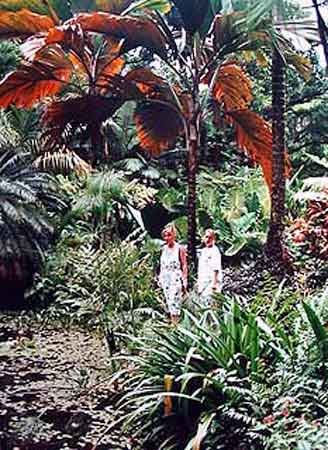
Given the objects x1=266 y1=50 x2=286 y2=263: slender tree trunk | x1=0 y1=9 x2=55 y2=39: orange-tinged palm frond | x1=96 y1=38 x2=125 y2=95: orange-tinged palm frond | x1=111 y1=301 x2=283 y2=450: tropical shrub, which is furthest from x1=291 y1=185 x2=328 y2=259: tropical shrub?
x1=111 y1=301 x2=283 y2=450: tropical shrub

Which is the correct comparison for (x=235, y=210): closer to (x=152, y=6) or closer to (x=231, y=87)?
(x=231, y=87)

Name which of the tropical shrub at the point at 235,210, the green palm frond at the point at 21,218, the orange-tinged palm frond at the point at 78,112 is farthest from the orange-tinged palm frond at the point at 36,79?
the tropical shrub at the point at 235,210

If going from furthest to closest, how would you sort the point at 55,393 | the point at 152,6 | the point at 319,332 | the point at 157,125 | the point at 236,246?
the point at 236,246
the point at 157,125
the point at 152,6
the point at 55,393
the point at 319,332

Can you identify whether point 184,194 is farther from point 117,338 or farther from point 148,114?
point 117,338

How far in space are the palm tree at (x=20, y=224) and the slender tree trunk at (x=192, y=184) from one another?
223cm

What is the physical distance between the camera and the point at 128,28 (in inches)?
319

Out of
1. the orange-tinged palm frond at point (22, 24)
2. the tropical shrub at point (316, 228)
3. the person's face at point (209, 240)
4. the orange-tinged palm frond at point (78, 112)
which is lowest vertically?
the tropical shrub at point (316, 228)

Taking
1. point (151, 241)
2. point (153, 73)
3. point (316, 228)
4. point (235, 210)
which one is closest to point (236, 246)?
point (235, 210)

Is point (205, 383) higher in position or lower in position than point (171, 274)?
higher

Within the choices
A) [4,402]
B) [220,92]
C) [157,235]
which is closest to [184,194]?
[157,235]

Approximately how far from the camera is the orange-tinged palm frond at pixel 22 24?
8.45m

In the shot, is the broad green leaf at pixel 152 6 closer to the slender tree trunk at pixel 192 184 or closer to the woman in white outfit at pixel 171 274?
the slender tree trunk at pixel 192 184

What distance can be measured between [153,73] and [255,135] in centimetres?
164

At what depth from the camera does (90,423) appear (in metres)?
5.10
